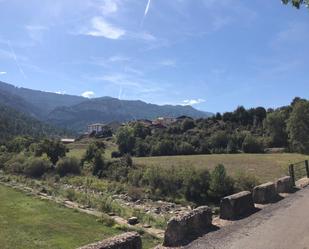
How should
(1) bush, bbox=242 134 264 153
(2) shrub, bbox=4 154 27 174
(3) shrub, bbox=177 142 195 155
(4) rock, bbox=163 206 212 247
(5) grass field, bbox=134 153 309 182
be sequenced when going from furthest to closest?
1. (3) shrub, bbox=177 142 195 155
2. (1) bush, bbox=242 134 264 153
3. (2) shrub, bbox=4 154 27 174
4. (5) grass field, bbox=134 153 309 182
5. (4) rock, bbox=163 206 212 247

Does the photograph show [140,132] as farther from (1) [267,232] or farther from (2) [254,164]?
(1) [267,232]

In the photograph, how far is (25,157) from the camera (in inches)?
2958

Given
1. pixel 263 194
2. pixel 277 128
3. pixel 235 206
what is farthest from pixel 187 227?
pixel 277 128

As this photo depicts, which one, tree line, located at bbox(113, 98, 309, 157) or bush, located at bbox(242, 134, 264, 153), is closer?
tree line, located at bbox(113, 98, 309, 157)

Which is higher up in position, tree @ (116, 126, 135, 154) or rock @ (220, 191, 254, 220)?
tree @ (116, 126, 135, 154)

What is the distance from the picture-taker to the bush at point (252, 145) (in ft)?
343

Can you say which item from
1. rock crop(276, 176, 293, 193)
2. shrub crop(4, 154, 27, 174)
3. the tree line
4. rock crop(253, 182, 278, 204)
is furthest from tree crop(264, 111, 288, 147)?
rock crop(253, 182, 278, 204)

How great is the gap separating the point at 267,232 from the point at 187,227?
2.49m

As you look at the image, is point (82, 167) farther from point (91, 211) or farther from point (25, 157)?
point (91, 211)

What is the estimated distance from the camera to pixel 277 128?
105375 millimetres

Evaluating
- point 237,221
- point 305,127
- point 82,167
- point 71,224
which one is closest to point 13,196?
point 71,224

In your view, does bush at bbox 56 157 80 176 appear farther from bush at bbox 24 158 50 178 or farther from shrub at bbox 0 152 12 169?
shrub at bbox 0 152 12 169

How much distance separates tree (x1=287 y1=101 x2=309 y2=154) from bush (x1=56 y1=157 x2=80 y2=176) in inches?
1658

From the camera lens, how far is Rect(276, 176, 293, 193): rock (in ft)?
66.3
